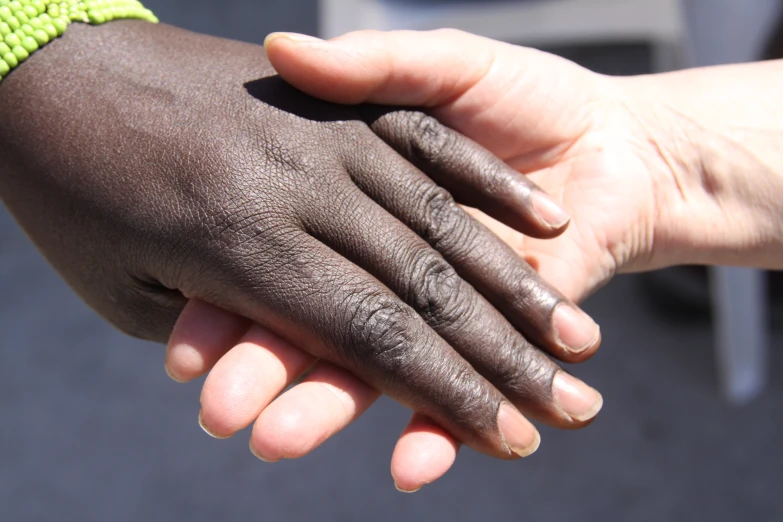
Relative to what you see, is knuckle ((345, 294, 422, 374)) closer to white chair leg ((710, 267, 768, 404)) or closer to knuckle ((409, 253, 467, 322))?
knuckle ((409, 253, 467, 322))

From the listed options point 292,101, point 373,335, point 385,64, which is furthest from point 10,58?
point 373,335

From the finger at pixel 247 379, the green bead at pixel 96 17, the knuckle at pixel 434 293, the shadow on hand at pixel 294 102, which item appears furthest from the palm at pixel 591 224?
the green bead at pixel 96 17

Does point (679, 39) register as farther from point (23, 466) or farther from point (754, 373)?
point (23, 466)

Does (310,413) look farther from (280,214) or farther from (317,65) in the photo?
(317,65)

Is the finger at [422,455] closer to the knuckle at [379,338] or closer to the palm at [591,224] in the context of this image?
the knuckle at [379,338]

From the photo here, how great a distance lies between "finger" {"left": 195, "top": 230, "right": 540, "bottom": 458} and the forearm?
0.57m

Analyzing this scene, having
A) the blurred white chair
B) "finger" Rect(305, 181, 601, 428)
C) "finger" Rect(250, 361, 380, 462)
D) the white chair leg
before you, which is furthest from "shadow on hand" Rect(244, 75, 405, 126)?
the white chair leg

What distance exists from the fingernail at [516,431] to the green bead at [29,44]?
3.01 ft

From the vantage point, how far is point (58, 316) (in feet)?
8.03

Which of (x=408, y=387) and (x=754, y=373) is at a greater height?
(x=408, y=387)

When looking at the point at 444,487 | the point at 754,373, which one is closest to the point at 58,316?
the point at 444,487

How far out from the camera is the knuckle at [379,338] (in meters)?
1.02

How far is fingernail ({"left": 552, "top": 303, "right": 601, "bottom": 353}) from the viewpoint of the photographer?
111 centimetres

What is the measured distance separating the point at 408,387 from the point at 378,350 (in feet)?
0.24
